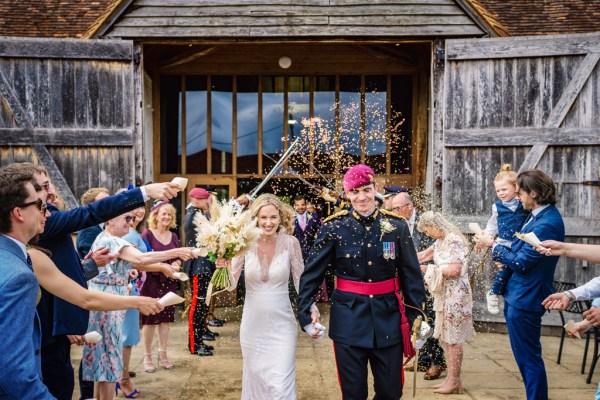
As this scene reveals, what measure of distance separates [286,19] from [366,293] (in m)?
6.31

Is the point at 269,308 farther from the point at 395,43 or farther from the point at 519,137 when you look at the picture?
the point at 395,43

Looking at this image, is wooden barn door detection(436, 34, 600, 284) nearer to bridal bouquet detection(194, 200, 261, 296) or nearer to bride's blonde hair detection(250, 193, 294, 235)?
bride's blonde hair detection(250, 193, 294, 235)

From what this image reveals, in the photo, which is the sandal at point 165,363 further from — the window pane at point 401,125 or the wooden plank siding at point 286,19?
the window pane at point 401,125

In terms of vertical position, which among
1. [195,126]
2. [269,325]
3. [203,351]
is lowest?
[203,351]

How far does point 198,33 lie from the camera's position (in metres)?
9.47

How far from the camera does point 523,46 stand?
8977 millimetres

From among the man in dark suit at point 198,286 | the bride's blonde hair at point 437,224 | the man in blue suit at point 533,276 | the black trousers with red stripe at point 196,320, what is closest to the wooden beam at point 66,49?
the man in dark suit at point 198,286

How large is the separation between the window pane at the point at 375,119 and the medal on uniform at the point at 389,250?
8020 mm

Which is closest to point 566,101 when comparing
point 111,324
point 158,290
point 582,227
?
point 582,227

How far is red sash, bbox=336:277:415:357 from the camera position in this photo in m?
4.28

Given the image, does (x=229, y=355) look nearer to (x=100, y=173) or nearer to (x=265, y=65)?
(x=100, y=173)

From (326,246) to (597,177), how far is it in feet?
20.0

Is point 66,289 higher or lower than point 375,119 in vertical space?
lower

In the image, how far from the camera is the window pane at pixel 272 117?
12430 millimetres
